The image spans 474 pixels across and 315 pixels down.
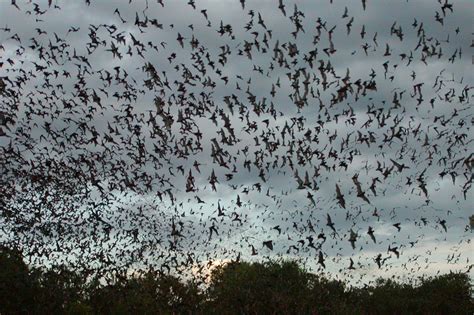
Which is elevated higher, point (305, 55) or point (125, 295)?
point (305, 55)

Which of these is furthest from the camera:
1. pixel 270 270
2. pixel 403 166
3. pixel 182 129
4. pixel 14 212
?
pixel 270 270

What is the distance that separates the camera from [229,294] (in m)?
40.7

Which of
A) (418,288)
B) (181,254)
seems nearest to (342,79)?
(181,254)

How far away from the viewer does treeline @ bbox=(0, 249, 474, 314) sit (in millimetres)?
23594

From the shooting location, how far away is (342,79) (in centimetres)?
2531

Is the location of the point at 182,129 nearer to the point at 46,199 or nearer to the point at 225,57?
the point at 225,57

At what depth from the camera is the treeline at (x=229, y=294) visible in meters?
23.6

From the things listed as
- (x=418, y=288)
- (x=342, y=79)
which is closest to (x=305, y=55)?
(x=342, y=79)

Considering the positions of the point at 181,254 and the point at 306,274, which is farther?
the point at 306,274

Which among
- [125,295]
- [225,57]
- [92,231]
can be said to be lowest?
[125,295]

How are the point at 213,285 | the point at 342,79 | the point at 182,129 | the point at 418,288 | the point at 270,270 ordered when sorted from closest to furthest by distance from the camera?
the point at 342,79 → the point at 182,129 → the point at 213,285 → the point at 270,270 → the point at 418,288

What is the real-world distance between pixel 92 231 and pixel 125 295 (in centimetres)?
1062

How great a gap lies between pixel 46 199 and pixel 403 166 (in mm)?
23328

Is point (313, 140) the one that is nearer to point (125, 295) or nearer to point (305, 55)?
point (305, 55)
